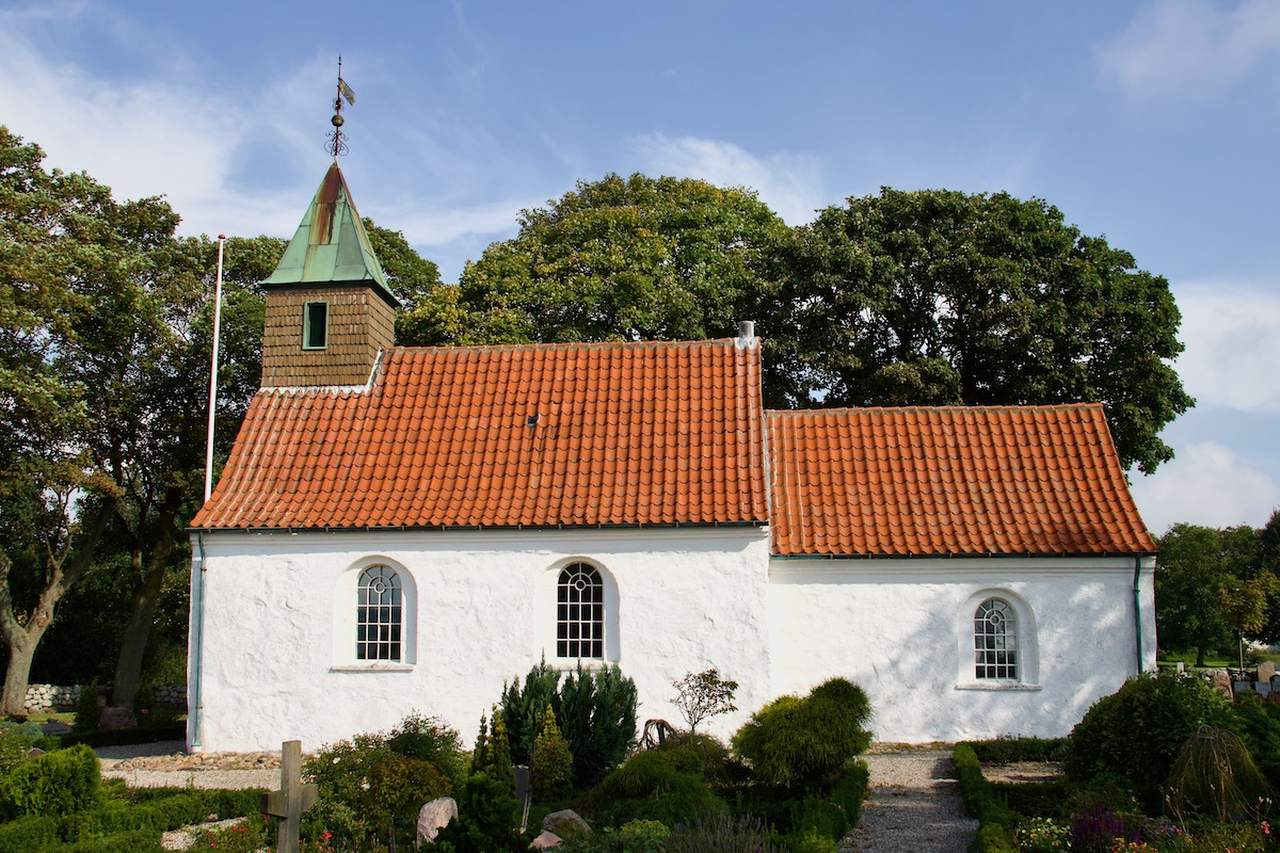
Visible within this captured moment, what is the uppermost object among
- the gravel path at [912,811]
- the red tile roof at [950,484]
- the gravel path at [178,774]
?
the red tile roof at [950,484]

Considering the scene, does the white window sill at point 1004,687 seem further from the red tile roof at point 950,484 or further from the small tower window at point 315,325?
the small tower window at point 315,325

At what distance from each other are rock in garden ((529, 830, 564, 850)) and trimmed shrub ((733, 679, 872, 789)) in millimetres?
3591

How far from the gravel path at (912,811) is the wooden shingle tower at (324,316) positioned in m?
11.6

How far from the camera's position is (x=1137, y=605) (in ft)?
57.3

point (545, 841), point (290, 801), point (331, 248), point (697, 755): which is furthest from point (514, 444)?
point (290, 801)

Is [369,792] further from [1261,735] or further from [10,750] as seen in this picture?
[1261,735]

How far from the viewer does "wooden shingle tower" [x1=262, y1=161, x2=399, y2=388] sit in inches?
806

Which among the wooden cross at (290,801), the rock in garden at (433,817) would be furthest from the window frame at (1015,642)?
the wooden cross at (290,801)

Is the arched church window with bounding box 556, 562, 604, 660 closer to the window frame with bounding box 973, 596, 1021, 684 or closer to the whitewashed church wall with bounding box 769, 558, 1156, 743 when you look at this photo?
the whitewashed church wall with bounding box 769, 558, 1156, 743

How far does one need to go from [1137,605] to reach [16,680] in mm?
24937

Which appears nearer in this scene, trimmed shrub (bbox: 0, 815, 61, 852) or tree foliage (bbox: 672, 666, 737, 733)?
trimmed shrub (bbox: 0, 815, 61, 852)

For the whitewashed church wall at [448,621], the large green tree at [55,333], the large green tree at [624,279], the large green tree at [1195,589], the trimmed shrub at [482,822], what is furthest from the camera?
the large green tree at [1195,589]

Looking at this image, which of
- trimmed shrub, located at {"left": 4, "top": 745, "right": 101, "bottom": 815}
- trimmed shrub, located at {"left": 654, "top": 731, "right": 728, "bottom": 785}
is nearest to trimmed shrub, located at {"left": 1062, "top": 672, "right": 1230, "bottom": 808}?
trimmed shrub, located at {"left": 654, "top": 731, "right": 728, "bottom": 785}

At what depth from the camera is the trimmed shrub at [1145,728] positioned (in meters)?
12.6
